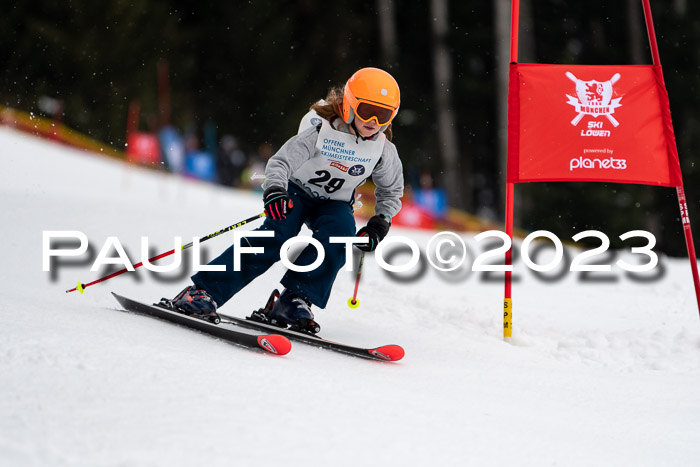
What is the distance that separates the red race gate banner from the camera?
4934mm

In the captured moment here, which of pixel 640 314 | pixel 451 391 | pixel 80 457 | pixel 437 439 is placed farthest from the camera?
pixel 640 314

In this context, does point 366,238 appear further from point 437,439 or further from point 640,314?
point 640,314

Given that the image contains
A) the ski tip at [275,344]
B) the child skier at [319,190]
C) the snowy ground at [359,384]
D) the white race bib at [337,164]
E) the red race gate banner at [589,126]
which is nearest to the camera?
the snowy ground at [359,384]

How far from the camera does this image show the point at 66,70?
80.0 feet

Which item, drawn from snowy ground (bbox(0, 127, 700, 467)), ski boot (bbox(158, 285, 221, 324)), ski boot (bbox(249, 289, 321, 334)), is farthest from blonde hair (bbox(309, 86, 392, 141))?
Answer: snowy ground (bbox(0, 127, 700, 467))

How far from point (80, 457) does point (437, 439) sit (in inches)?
41.9

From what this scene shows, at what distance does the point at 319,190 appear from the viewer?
14.1 feet

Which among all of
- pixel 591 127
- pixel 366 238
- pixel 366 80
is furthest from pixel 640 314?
pixel 366 80

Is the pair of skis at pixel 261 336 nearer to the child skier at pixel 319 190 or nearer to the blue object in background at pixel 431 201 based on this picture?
the child skier at pixel 319 190

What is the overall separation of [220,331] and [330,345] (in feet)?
1.85

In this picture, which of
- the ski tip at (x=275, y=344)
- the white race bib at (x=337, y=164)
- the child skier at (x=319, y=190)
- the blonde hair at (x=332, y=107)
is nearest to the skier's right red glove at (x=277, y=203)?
the child skier at (x=319, y=190)

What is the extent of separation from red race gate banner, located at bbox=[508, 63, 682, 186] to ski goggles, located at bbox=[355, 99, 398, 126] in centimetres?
121

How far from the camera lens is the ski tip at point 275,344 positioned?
338cm

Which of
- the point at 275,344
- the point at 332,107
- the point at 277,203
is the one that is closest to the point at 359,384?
the point at 275,344
